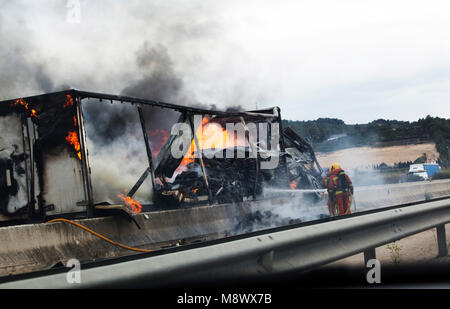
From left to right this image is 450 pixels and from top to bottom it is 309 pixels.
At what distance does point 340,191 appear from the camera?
41.8 feet

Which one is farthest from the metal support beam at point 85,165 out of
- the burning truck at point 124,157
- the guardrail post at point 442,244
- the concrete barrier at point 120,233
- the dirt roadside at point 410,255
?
the guardrail post at point 442,244

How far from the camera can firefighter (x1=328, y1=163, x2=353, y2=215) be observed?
12656 millimetres

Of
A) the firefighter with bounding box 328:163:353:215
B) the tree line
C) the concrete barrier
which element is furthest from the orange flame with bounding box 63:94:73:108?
the tree line

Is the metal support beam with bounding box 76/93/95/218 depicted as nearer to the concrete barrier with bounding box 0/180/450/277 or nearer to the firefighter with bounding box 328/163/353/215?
the concrete barrier with bounding box 0/180/450/277

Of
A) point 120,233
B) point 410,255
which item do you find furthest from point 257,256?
point 410,255

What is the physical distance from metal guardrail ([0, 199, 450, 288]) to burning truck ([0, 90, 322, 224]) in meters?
3.21

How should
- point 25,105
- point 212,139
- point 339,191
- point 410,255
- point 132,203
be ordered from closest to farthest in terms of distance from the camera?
point 25,105, point 410,255, point 132,203, point 212,139, point 339,191

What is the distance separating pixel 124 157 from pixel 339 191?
691cm

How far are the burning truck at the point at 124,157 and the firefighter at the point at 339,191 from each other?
1955mm

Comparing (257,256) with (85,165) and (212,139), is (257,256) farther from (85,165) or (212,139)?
(212,139)

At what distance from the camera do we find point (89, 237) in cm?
573

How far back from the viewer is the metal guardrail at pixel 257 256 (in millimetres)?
2393

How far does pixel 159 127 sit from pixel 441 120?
51.0 m

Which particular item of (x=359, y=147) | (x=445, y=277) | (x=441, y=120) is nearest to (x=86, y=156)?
(x=445, y=277)
